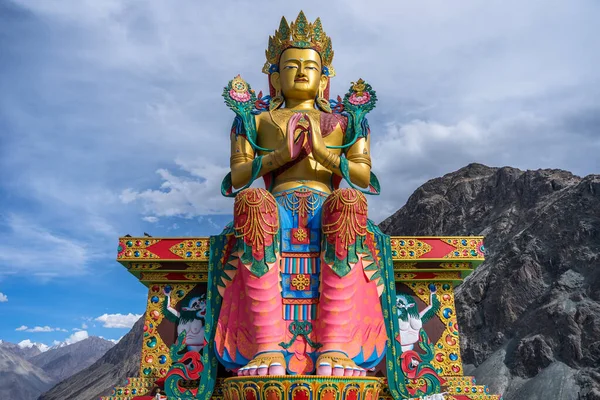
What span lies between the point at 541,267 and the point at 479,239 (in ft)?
120

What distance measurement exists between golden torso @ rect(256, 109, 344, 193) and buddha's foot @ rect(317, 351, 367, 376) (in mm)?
2141

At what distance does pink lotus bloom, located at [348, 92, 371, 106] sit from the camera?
6.97 m

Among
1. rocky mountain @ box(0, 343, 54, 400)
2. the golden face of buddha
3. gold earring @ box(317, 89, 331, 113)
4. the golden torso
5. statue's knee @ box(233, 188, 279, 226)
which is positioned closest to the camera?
statue's knee @ box(233, 188, 279, 226)

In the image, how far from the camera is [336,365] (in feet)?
15.5

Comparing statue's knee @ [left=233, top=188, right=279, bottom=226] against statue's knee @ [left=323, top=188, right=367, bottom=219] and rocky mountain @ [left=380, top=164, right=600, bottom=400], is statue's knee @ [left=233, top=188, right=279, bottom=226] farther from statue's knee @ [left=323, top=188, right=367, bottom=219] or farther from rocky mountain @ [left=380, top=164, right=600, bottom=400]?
rocky mountain @ [left=380, top=164, right=600, bottom=400]

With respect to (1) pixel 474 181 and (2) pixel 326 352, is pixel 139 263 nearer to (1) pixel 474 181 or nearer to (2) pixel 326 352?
(2) pixel 326 352

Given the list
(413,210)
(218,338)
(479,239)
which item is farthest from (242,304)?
(413,210)

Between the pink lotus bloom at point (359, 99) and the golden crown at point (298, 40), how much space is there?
34.5 inches

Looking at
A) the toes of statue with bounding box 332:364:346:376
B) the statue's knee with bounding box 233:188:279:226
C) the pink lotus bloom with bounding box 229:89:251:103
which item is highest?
the pink lotus bloom with bounding box 229:89:251:103

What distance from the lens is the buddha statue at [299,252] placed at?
5121 mm

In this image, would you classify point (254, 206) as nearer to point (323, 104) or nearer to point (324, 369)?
point (324, 369)

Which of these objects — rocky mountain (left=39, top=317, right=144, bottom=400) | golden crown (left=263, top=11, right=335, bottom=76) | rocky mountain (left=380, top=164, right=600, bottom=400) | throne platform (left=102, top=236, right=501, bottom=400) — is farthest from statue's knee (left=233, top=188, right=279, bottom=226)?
rocky mountain (left=39, top=317, right=144, bottom=400)

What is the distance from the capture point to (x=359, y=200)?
541cm

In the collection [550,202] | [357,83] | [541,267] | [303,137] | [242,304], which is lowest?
[242,304]
